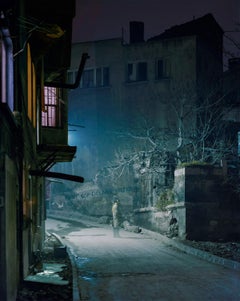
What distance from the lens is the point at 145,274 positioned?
1488 cm

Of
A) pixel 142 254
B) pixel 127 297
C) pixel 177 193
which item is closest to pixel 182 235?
pixel 177 193

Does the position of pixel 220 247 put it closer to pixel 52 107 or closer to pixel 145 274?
pixel 145 274

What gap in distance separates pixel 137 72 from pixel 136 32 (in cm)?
552

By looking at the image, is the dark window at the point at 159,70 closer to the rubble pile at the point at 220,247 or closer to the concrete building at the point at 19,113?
the rubble pile at the point at 220,247

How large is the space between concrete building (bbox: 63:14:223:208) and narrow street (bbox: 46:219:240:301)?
1272 cm

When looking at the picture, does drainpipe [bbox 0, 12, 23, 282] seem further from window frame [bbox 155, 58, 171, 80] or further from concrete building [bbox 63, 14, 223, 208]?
window frame [bbox 155, 58, 171, 80]

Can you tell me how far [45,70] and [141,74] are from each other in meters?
23.0

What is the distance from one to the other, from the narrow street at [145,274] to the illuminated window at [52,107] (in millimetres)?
5530

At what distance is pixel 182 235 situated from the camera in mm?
24984

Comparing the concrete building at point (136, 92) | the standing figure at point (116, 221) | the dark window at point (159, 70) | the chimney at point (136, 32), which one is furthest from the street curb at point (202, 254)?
the chimney at point (136, 32)

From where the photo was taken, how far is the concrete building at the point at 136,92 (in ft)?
125

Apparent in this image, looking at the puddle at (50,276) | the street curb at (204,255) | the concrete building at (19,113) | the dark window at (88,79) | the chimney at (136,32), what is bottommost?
the street curb at (204,255)

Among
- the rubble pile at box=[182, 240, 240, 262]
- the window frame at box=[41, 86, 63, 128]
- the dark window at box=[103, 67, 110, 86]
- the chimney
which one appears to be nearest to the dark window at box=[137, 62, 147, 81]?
the dark window at box=[103, 67, 110, 86]

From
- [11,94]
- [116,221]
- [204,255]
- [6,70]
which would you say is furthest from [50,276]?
[116,221]
